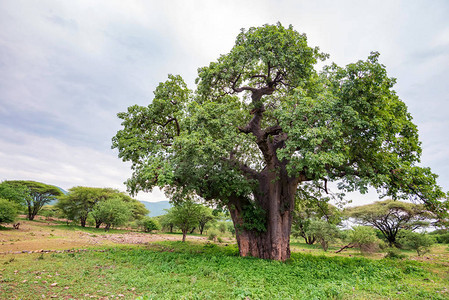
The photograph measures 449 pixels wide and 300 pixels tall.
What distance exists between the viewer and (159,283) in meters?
6.77

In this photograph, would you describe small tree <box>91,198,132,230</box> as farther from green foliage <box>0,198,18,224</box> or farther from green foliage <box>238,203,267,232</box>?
green foliage <box>238,203,267,232</box>

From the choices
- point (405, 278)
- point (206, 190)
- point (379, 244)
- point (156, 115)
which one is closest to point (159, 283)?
point (206, 190)

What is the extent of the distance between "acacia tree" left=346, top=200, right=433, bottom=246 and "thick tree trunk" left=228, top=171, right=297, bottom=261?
27195 millimetres

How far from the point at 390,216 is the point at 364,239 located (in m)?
13.0

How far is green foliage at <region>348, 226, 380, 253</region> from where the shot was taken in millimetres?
24609

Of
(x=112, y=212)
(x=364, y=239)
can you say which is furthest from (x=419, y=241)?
(x=112, y=212)

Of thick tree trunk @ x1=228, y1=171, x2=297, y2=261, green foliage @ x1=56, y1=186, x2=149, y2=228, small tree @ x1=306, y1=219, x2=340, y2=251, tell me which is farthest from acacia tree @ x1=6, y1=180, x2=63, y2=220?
small tree @ x1=306, y1=219, x2=340, y2=251

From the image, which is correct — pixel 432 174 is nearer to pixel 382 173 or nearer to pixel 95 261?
pixel 382 173

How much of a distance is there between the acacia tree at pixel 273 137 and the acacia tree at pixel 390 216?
2555 centimetres

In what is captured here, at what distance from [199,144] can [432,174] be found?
10.8 meters

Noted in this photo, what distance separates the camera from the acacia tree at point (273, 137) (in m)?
9.30

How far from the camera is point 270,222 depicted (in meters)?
12.9

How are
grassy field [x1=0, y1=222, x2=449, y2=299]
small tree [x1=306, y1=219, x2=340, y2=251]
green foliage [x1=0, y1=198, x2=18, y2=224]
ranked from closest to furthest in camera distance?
grassy field [x1=0, y1=222, x2=449, y2=299]
green foliage [x1=0, y1=198, x2=18, y2=224]
small tree [x1=306, y1=219, x2=340, y2=251]

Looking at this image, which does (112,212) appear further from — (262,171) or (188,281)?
(188,281)
